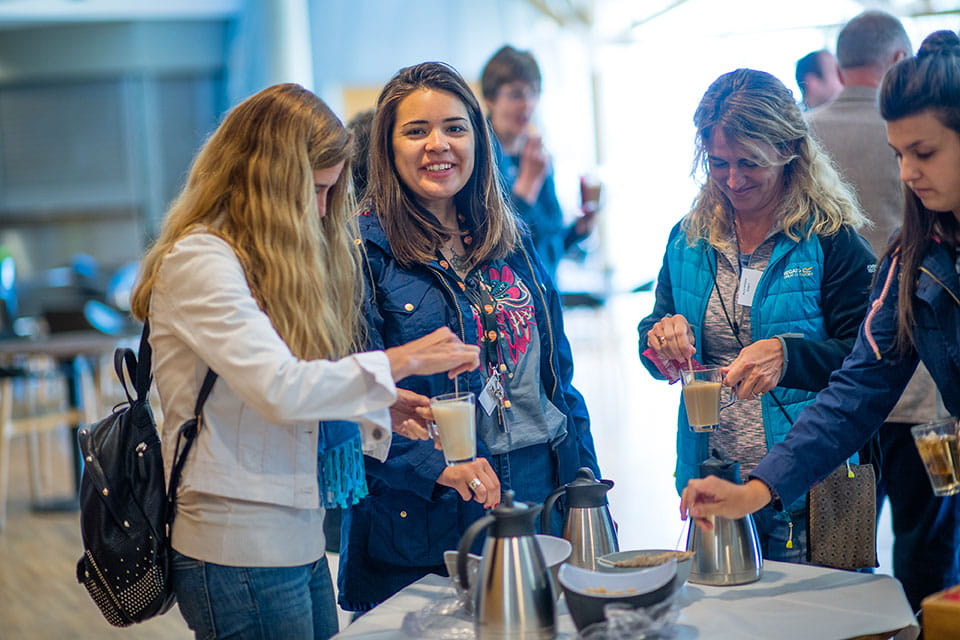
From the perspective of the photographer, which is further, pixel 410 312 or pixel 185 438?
pixel 410 312

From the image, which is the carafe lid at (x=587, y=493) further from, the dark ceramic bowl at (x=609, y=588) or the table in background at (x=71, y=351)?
the table in background at (x=71, y=351)

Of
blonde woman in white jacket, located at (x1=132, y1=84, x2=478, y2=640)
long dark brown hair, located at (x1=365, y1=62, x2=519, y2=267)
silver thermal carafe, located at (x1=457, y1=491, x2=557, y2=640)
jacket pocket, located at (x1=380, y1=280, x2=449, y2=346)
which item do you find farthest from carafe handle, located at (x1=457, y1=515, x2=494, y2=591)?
long dark brown hair, located at (x1=365, y1=62, x2=519, y2=267)

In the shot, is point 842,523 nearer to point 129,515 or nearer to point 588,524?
point 588,524

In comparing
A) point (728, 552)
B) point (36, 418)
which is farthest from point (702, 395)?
point (36, 418)

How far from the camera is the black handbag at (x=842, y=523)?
196 centimetres

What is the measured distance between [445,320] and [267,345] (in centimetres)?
59

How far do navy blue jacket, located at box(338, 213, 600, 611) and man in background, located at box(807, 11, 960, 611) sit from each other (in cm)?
107

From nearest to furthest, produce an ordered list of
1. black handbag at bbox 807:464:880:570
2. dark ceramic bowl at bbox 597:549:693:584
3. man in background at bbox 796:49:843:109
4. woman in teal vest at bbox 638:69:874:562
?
dark ceramic bowl at bbox 597:549:693:584 < black handbag at bbox 807:464:880:570 < woman in teal vest at bbox 638:69:874:562 < man in background at bbox 796:49:843:109

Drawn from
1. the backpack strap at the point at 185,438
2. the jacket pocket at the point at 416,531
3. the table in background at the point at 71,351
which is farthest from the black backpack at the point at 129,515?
the table in background at the point at 71,351

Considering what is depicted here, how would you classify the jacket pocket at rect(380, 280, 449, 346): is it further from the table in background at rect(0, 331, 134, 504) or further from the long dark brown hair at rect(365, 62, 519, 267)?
the table in background at rect(0, 331, 134, 504)

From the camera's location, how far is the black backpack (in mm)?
1675

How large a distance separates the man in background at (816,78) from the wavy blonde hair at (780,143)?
200cm

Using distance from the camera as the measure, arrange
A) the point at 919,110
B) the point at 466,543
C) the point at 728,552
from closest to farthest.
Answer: the point at 466,543 → the point at 919,110 → the point at 728,552

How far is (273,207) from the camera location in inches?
65.1
